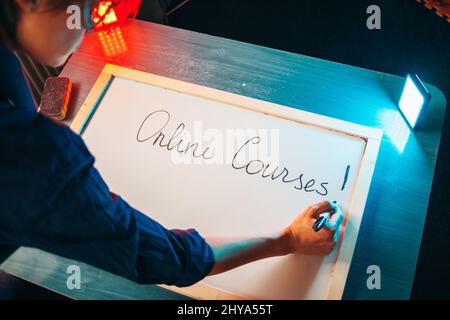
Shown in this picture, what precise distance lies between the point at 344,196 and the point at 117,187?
47 cm

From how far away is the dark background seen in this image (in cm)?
166

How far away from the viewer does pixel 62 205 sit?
0.59 metres

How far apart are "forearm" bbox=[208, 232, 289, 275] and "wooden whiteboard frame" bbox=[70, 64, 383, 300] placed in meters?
0.06

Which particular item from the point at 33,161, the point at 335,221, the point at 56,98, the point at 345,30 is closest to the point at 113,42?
the point at 56,98

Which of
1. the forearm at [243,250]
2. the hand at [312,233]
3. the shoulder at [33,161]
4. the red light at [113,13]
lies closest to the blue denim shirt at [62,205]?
the shoulder at [33,161]

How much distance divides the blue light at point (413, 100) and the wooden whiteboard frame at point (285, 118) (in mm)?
72

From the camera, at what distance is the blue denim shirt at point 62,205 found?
571 mm

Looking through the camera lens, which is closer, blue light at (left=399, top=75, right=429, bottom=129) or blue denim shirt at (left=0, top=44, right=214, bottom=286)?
blue denim shirt at (left=0, top=44, right=214, bottom=286)

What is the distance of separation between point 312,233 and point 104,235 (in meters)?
0.39

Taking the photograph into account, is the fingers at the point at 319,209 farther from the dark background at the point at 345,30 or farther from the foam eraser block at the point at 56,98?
the dark background at the point at 345,30

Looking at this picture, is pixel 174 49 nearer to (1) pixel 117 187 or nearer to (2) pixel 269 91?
(2) pixel 269 91

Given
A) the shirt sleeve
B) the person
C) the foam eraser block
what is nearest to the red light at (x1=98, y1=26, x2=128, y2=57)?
the foam eraser block

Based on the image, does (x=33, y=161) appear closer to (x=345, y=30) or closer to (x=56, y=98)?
(x=56, y=98)

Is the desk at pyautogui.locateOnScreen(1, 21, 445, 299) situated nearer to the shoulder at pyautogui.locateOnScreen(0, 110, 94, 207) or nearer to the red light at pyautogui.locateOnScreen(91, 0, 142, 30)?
the red light at pyautogui.locateOnScreen(91, 0, 142, 30)
